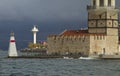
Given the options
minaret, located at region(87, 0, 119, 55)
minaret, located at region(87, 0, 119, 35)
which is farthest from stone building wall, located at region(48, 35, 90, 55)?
minaret, located at region(87, 0, 119, 35)

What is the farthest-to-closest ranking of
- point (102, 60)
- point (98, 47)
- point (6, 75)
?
point (98, 47) → point (102, 60) → point (6, 75)

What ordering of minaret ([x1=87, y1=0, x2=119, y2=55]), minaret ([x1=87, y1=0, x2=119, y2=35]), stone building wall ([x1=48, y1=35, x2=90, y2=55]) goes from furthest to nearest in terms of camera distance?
minaret ([x1=87, y1=0, x2=119, y2=35]) → minaret ([x1=87, y1=0, x2=119, y2=55]) → stone building wall ([x1=48, y1=35, x2=90, y2=55])

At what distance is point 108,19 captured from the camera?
116 metres

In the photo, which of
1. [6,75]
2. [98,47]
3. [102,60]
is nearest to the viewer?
[6,75]

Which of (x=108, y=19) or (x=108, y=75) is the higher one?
(x=108, y=19)

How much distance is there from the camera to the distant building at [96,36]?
114 m

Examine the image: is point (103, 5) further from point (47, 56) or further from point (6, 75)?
point (6, 75)

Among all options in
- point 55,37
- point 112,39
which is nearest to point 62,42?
point 55,37

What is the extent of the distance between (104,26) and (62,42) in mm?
8607

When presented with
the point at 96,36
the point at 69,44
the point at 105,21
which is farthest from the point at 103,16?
the point at 69,44

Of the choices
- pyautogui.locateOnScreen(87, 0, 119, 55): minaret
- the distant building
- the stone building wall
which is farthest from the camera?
pyautogui.locateOnScreen(87, 0, 119, 55): minaret

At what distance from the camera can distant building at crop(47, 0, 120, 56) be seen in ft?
373

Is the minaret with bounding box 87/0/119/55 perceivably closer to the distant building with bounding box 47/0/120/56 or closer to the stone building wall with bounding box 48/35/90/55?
the distant building with bounding box 47/0/120/56

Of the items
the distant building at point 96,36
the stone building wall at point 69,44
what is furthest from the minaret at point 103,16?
the stone building wall at point 69,44
